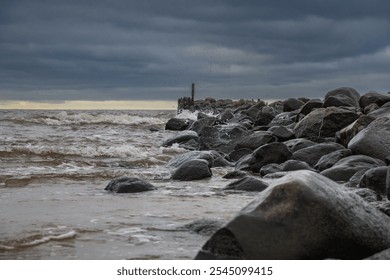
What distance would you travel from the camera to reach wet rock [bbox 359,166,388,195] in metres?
6.49

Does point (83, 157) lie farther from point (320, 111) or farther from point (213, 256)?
point (213, 256)

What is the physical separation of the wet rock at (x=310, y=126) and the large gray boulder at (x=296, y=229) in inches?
345

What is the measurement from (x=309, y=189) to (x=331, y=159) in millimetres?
5393

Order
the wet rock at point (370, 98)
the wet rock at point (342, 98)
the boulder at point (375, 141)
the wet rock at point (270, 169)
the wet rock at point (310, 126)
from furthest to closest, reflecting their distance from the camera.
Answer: the wet rock at point (342, 98) < the wet rock at point (370, 98) < the wet rock at point (310, 126) < the wet rock at point (270, 169) < the boulder at point (375, 141)

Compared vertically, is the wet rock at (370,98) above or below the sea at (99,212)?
above

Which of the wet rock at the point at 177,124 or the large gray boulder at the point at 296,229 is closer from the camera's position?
the large gray boulder at the point at 296,229

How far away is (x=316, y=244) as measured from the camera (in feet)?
12.3

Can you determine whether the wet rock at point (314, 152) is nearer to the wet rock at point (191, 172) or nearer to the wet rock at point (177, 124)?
the wet rock at point (191, 172)

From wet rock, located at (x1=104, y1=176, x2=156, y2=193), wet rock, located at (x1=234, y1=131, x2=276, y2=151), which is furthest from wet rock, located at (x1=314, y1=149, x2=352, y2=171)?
wet rock, located at (x1=234, y1=131, x2=276, y2=151)

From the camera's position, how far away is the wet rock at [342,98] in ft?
49.6

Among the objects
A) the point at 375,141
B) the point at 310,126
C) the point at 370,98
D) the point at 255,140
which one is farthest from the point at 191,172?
the point at 370,98

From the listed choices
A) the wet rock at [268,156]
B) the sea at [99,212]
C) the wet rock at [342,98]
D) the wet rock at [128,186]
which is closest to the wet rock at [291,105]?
the wet rock at [342,98]

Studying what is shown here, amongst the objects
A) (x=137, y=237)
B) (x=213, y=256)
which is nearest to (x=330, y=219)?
(x=213, y=256)

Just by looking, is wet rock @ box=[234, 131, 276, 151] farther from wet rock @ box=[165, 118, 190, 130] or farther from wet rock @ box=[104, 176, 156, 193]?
wet rock @ box=[165, 118, 190, 130]
